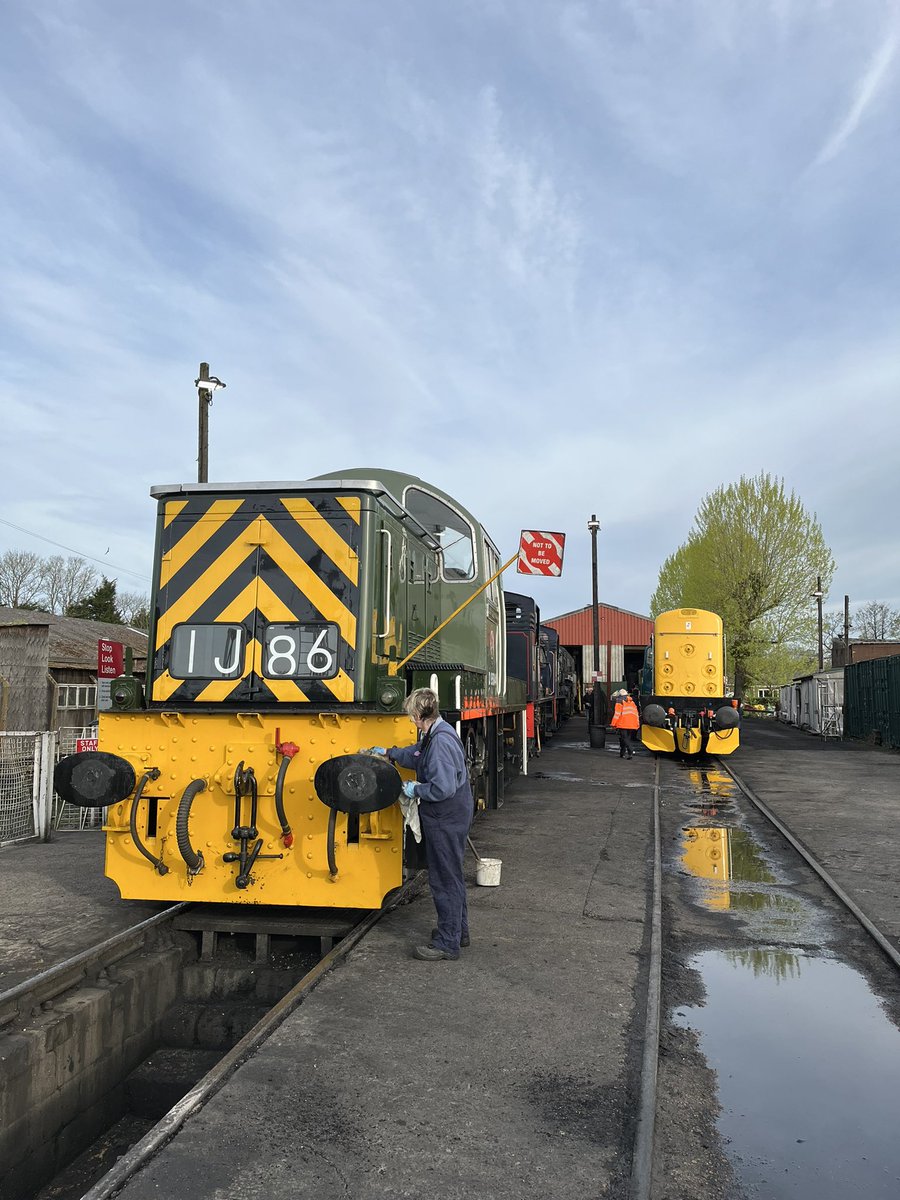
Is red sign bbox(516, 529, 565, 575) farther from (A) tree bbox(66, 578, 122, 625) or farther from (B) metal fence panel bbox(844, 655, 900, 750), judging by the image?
(A) tree bbox(66, 578, 122, 625)

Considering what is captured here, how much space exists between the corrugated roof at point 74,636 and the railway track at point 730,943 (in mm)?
8427

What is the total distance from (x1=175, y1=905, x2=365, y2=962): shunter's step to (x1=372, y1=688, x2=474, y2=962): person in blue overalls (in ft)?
2.11

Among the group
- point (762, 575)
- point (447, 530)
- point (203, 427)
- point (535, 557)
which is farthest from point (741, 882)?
point (762, 575)

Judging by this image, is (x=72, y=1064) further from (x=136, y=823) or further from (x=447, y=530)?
(x=447, y=530)

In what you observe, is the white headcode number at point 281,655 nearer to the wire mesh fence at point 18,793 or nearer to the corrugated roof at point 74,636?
the wire mesh fence at point 18,793

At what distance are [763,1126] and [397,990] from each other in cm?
189

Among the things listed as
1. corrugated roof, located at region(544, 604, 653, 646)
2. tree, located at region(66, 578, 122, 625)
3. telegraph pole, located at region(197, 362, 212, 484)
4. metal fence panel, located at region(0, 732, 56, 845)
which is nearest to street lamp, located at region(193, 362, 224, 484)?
telegraph pole, located at region(197, 362, 212, 484)

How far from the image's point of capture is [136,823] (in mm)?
5258

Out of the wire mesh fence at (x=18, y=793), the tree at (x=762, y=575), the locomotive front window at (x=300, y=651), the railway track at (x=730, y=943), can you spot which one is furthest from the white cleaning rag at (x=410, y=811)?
the tree at (x=762, y=575)

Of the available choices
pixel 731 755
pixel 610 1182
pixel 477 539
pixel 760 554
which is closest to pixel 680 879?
pixel 477 539

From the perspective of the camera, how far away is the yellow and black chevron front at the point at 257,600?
5.66 meters

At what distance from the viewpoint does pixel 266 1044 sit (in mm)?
3822

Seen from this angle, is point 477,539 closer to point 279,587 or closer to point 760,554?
point 279,587

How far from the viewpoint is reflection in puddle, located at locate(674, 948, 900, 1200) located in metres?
3.13
